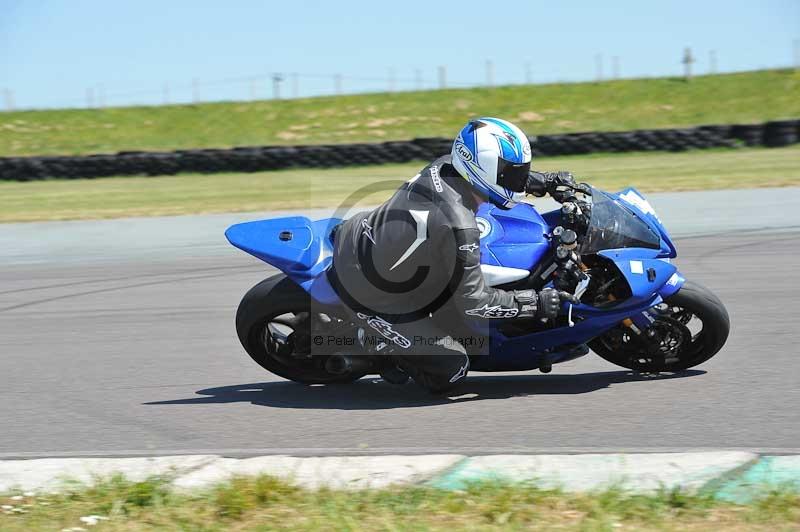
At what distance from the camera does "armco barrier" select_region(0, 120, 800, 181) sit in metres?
22.2

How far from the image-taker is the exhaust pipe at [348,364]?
18.6 feet

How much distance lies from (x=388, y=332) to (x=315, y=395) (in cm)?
67

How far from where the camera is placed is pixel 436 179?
17.5 ft

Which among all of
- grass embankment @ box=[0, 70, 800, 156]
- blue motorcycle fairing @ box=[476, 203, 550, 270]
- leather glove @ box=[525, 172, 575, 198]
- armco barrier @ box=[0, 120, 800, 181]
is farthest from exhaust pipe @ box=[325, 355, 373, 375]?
grass embankment @ box=[0, 70, 800, 156]

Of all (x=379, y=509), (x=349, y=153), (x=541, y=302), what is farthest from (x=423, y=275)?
(x=349, y=153)

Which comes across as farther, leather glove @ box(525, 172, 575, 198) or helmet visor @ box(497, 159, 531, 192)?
leather glove @ box(525, 172, 575, 198)

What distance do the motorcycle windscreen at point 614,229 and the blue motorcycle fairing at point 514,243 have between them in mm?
234

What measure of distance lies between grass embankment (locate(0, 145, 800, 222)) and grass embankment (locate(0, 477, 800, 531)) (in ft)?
39.4

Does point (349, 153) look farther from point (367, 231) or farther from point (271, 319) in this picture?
point (367, 231)

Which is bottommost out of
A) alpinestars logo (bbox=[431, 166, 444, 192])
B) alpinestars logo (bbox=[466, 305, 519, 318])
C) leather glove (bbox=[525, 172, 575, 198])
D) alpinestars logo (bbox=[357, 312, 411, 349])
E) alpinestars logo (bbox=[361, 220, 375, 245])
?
alpinestars logo (bbox=[357, 312, 411, 349])

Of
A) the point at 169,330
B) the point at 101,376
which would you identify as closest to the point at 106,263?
the point at 169,330

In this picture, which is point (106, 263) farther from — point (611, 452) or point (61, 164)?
point (61, 164)

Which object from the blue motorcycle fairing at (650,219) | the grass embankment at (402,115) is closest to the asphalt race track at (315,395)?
the blue motorcycle fairing at (650,219)

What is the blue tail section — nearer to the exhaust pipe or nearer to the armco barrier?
the exhaust pipe
